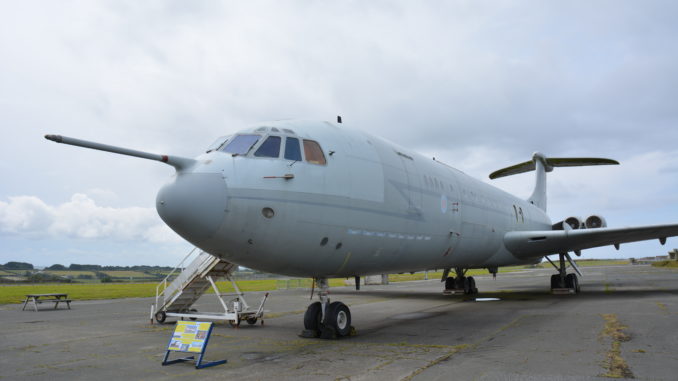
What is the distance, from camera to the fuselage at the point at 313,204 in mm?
7199

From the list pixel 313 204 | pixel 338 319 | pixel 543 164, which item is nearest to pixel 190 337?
pixel 313 204

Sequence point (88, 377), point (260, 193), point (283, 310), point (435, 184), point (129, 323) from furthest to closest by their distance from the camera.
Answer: point (283, 310)
point (129, 323)
point (435, 184)
point (260, 193)
point (88, 377)

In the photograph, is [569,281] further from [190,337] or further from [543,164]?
[190,337]

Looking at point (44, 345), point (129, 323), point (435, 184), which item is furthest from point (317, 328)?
point (129, 323)

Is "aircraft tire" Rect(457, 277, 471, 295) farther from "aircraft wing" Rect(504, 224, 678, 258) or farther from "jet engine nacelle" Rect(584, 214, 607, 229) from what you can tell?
"jet engine nacelle" Rect(584, 214, 607, 229)

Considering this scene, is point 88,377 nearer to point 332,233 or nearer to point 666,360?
point 332,233

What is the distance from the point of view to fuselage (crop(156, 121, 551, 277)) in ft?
23.6

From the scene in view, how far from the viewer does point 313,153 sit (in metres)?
8.75

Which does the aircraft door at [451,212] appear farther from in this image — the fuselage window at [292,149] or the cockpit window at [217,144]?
the cockpit window at [217,144]

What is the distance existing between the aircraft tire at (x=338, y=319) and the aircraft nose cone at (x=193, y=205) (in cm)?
377

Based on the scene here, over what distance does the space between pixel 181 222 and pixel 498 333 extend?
750 cm

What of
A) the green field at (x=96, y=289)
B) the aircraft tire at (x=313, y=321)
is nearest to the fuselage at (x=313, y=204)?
the aircraft tire at (x=313, y=321)

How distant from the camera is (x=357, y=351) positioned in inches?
334

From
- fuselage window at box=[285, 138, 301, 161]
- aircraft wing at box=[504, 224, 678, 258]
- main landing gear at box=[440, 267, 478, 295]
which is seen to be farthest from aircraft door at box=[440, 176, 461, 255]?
main landing gear at box=[440, 267, 478, 295]
